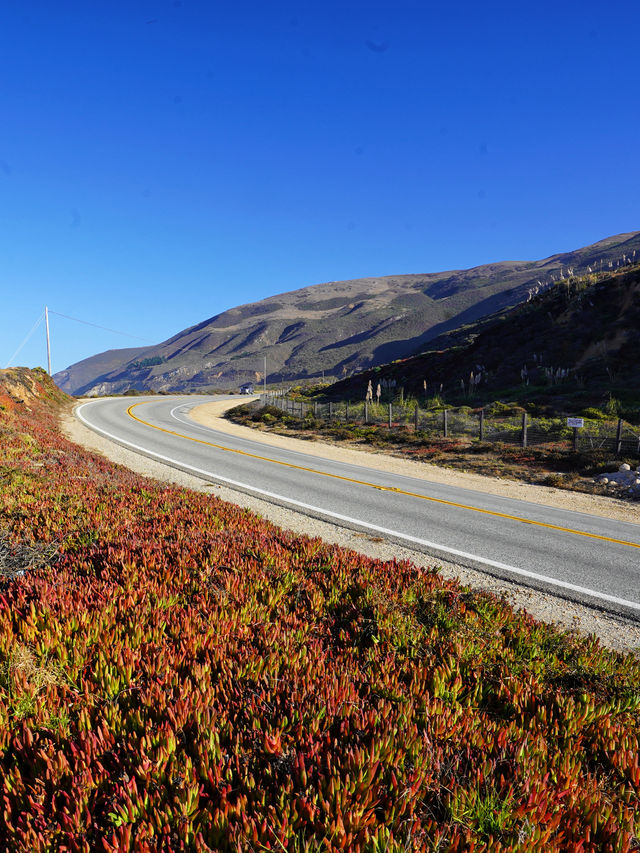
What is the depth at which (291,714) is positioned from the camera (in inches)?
109

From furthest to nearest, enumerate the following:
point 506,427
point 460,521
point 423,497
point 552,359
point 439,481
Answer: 1. point 552,359
2. point 506,427
3. point 439,481
4. point 423,497
5. point 460,521

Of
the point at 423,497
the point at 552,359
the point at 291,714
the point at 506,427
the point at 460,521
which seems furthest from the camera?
Answer: the point at 552,359

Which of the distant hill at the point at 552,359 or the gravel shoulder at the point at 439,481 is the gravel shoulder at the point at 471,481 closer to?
the gravel shoulder at the point at 439,481

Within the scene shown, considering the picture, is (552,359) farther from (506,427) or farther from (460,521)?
(460,521)

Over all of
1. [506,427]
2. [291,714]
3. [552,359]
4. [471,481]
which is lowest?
[471,481]

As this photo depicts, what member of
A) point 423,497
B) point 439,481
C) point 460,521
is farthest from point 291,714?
point 439,481

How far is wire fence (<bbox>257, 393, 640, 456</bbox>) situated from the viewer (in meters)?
17.1

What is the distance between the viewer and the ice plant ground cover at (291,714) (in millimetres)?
2105

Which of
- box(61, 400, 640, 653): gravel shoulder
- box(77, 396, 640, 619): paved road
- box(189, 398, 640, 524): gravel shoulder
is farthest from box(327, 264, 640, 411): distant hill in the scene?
box(77, 396, 640, 619): paved road

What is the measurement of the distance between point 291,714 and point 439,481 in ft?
41.7

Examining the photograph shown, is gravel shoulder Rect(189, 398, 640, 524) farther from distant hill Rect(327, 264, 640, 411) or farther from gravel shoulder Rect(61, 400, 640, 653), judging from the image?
distant hill Rect(327, 264, 640, 411)

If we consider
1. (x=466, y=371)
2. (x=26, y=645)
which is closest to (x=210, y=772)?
(x=26, y=645)

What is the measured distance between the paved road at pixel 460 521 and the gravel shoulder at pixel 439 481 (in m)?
0.37

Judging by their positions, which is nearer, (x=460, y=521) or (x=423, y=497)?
(x=460, y=521)
